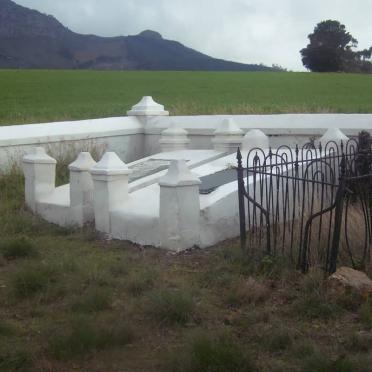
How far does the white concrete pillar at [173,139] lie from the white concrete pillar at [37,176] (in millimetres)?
2355

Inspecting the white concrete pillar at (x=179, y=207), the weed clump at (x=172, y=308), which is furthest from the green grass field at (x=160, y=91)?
the weed clump at (x=172, y=308)

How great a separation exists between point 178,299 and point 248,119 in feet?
20.0

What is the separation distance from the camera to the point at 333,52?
74812 mm

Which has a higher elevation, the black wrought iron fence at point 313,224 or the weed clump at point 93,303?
the black wrought iron fence at point 313,224

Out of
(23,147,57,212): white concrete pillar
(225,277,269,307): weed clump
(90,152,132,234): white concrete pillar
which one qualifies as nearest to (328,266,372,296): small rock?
(225,277,269,307): weed clump

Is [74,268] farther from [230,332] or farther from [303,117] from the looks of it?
[303,117]

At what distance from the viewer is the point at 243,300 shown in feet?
19.4

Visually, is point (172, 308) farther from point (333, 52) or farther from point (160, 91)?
point (333, 52)

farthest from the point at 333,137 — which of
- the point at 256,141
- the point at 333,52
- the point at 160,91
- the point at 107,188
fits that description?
the point at 333,52

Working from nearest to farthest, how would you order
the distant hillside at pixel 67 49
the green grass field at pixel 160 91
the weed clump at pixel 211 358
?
the weed clump at pixel 211 358 < the green grass field at pixel 160 91 < the distant hillside at pixel 67 49

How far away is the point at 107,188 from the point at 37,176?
1.54 metres

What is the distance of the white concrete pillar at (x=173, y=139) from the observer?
11289 millimetres

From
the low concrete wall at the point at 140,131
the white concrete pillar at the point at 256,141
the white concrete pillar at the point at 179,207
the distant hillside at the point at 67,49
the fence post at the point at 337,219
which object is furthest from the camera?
the distant hillside at the point at 67,49

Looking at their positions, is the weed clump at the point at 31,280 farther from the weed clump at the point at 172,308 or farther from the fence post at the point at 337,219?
the fence post at the point at 337,219
